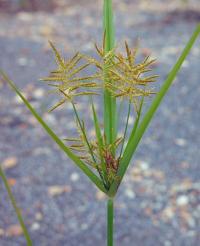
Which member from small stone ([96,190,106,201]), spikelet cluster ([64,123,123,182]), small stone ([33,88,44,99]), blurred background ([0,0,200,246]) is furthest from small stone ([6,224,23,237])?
spikelet cluster ([64,123,123,182])

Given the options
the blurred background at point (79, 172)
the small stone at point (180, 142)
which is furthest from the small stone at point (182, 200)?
the small stone at point (180, 142)

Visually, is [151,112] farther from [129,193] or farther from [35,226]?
[129,193]

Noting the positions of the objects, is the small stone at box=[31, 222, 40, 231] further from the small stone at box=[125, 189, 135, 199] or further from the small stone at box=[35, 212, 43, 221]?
the small stone at box=[125, 189, 135, 199]

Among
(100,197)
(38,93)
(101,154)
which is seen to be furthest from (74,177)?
(101,154)

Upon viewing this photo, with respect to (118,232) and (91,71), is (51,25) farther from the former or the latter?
(118,232)

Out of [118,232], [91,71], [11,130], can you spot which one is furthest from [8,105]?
[118,232]

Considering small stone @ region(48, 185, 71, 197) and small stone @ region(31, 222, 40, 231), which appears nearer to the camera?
small stone @ region(31, 222, 40, 231)

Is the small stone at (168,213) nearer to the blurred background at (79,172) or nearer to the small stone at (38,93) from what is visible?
the blurred background at (79,172)
